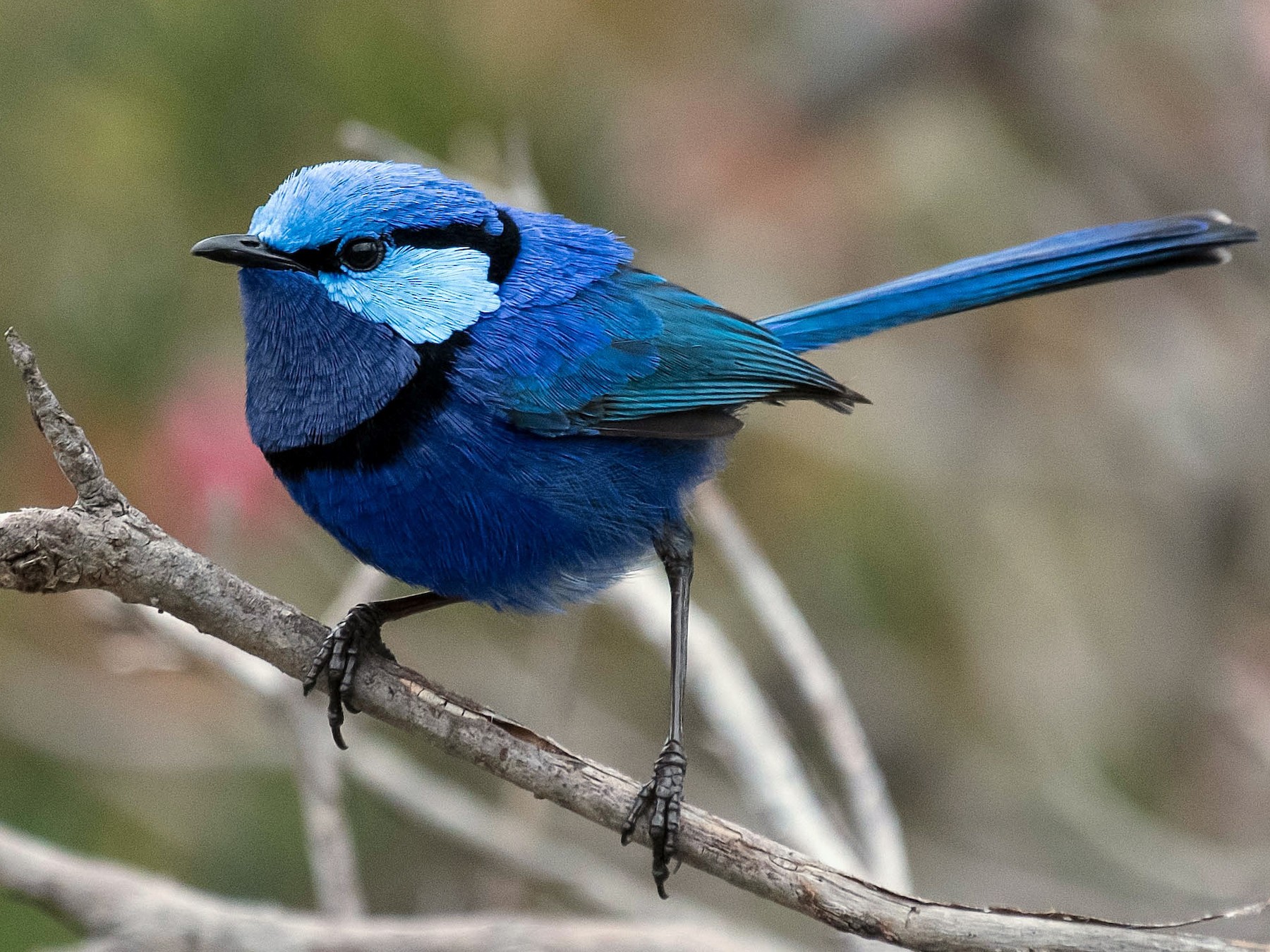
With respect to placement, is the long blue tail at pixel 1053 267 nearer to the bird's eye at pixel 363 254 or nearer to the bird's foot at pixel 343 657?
the bird's eye at pixel 363 254

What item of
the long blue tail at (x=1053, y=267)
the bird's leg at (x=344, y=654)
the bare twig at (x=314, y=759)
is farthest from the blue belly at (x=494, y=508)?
the long blue tail at (x=1053, y=267)

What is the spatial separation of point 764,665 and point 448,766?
54.6 inches

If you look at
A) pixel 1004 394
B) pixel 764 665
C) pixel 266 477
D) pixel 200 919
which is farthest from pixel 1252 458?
pixel 200 919

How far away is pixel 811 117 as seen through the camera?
6352mm

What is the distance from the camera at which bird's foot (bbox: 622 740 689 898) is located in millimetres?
2770

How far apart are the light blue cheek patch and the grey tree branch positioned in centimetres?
63

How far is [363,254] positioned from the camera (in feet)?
9.86

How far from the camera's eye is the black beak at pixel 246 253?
9.32 feet

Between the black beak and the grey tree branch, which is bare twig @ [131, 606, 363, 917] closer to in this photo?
the grey tree branch

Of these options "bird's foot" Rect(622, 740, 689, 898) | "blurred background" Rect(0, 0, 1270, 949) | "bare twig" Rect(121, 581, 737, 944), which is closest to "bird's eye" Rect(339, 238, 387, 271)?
"bare twig" Rect(121, 581, 737, 944)

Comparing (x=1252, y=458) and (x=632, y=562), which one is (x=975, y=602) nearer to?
(x=1252, y=458)

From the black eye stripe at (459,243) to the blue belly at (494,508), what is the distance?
0.37 m

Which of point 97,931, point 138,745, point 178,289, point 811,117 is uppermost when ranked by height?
point 811,117

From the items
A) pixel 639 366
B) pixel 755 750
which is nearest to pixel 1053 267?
pixel 639 366
